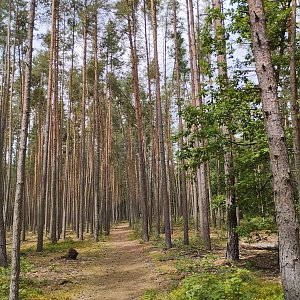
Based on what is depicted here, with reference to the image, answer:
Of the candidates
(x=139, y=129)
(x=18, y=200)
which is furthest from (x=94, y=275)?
(x=139, y=129)

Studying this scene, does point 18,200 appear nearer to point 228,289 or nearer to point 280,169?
point 228,289

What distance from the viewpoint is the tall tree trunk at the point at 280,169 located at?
4512 mm

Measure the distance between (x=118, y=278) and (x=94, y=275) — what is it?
882mm

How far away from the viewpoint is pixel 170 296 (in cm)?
698

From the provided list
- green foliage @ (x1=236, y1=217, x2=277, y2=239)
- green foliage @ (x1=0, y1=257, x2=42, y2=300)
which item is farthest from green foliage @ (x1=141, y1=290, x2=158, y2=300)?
green foliage @ (x1=236, y1=217, x2=277, y2=239)

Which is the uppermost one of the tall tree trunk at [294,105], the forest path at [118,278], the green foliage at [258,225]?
the tall tree trunk at [294,105]

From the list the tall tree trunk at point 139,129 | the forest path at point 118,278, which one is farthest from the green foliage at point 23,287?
the tall tree trunk at point 139,129

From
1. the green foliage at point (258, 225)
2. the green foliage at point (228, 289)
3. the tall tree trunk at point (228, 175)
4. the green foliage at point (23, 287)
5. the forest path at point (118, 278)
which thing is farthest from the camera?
the tall tree trunk at point (228, 175)

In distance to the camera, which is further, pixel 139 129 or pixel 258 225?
pixel 139 129

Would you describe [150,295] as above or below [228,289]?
below

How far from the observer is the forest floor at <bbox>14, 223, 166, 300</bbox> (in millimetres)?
8156

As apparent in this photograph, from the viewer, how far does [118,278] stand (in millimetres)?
9992

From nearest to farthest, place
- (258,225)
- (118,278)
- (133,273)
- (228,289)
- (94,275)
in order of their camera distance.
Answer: (228,289)
(258,225)
(118,278)
(94,275)
(133,273)

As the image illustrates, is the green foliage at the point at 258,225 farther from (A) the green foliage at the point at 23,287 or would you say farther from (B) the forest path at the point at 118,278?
(A) the green foliage at the point at 23,287
